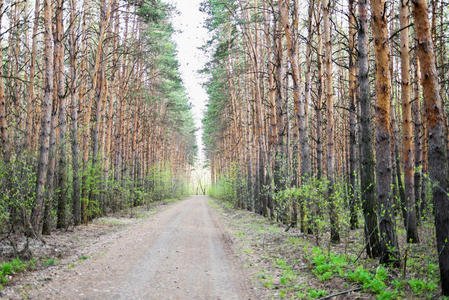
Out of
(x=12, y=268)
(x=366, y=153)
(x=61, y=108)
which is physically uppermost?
(x=61, y=108)

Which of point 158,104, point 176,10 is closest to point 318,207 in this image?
point 176,10

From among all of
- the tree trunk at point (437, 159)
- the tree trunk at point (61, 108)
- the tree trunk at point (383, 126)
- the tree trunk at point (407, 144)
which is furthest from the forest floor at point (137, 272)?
the tree trunk at point (407, 144)

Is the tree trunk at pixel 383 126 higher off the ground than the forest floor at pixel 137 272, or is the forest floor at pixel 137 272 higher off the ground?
the tree trunk at pixel 383 126

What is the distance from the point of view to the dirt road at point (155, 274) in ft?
18.0

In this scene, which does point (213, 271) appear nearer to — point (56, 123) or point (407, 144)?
point (407, 144)

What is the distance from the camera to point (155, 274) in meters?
6.72

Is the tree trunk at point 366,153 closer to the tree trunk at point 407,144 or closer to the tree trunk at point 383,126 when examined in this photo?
the tree trunk at point 383,126

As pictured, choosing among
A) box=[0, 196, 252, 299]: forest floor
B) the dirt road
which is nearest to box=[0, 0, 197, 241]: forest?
box=[0, 196, 252, 299]: forest floor

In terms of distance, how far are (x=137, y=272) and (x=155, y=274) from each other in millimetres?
412

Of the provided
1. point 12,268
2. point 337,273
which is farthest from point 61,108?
point 337,273

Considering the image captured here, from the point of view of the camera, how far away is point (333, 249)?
8.56 m

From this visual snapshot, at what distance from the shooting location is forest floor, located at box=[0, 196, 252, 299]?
5.49m

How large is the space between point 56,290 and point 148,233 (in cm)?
669

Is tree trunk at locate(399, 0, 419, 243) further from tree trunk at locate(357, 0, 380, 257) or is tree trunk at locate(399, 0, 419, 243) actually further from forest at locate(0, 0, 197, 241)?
forest at locate(0, 0, 197, 241)
